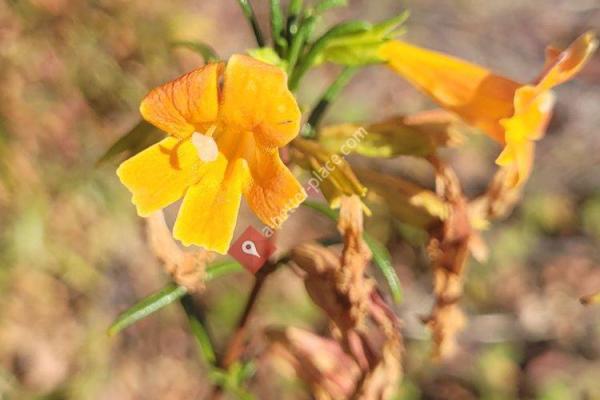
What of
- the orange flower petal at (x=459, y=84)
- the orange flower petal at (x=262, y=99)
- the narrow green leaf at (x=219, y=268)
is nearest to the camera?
the orange flower petal at (x=262, y=99)

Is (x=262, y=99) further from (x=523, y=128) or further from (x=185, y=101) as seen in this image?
(x=523, y=128)

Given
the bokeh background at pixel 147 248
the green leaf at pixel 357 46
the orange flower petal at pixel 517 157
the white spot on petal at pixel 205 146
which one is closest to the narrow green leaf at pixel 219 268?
the white spot on petal at pixel 205 146

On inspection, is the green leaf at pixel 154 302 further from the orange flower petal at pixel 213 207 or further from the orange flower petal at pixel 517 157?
the orange flower petal at pixel 517 157

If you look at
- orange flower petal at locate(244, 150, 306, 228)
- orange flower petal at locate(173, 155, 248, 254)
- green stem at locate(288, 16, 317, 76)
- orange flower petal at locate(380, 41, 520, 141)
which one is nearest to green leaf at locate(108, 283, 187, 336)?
orange flower petal at locate(173, 155, 248, 254)

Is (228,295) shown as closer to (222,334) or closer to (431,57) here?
(222,334)

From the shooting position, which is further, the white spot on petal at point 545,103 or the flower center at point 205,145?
the white spot on petal at point 545,103
